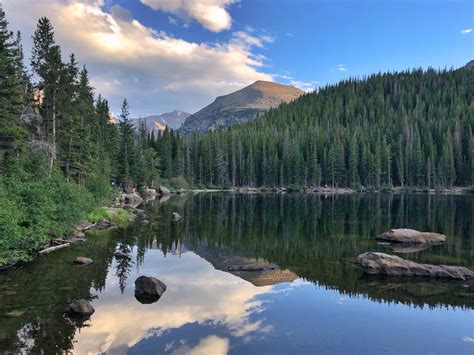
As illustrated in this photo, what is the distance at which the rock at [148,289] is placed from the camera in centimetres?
1883

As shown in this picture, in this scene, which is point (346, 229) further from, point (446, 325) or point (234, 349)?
point (234, 349)

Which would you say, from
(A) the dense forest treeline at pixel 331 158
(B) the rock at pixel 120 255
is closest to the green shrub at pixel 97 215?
(B) the rock at pixel 120 255

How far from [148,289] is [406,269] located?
1436 cm

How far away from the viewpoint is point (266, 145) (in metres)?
153

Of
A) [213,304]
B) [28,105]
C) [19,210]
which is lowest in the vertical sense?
[213,304]

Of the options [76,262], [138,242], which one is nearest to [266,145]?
[138,242]

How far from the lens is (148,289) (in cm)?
1928

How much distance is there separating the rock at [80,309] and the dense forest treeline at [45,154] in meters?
6.87

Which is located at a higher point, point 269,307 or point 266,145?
point 266,145

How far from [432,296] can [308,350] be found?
8.95 m

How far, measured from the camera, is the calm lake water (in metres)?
13.8

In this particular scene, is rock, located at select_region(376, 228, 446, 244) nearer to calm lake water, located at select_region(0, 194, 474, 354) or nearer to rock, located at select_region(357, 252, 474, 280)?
calm lake water, located at select_region(0, 194, 474, 354)

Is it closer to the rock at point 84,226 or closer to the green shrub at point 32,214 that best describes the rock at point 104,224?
the rock at point 84,226

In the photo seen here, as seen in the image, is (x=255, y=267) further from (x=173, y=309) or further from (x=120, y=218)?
(x=120, y=218)
